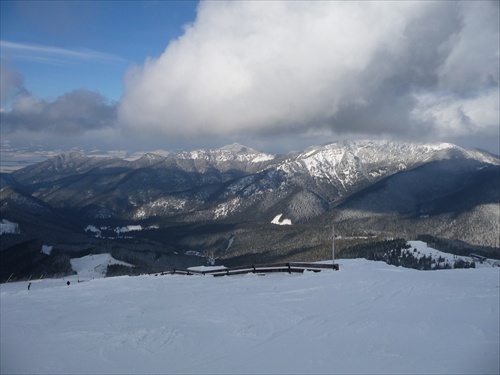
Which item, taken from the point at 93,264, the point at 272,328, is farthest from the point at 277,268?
the point at 93,264

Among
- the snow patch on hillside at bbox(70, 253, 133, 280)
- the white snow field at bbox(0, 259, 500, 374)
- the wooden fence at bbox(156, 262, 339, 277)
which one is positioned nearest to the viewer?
the white snow field at bbox(0, 259, 500, 374)

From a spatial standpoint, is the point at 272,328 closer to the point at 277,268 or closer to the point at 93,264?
the point at 277,268

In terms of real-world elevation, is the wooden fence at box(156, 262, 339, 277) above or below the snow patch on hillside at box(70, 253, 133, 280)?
above

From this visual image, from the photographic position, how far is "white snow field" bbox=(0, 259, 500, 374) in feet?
47.0

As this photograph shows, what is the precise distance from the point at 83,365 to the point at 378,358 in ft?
34.7

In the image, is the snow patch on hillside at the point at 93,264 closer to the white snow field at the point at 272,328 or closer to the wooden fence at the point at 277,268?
the wooden fence at the point at 277,268

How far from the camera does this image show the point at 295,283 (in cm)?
2734

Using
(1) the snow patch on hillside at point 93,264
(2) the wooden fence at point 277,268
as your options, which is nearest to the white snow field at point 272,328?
(2) the wooden fence at point 277,268

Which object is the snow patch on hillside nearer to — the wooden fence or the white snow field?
the wooden fence

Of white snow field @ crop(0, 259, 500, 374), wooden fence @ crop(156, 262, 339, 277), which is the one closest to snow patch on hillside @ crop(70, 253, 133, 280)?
wooden fence @ crop(156, 262, 339, 277)

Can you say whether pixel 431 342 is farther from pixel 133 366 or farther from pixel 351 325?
pixel 133 366

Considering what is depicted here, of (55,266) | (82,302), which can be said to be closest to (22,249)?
(55,266)

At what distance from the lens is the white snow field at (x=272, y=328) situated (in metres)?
14.3

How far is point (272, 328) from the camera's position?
17.9 m
